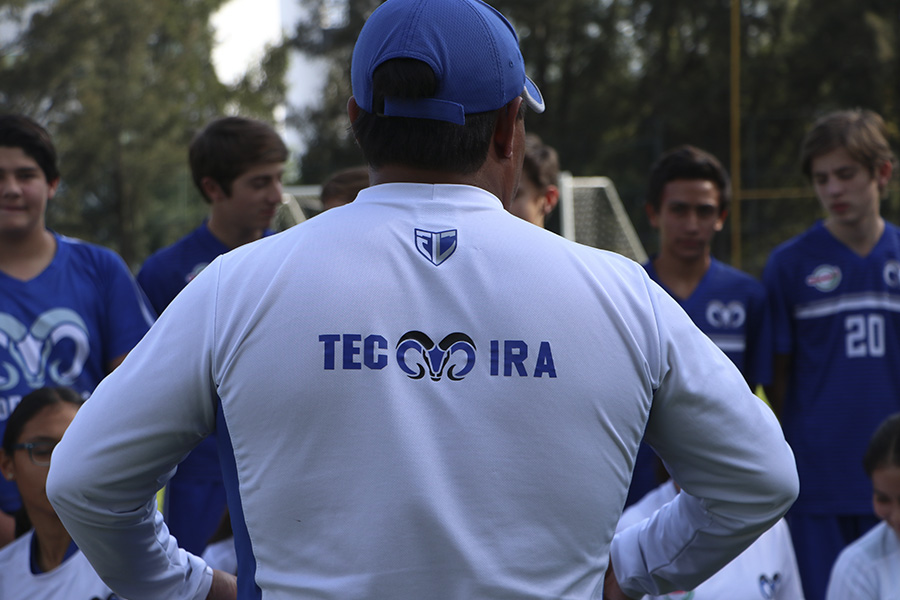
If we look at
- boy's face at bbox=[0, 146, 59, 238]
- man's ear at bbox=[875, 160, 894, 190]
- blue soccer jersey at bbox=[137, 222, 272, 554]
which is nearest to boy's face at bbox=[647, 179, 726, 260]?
man's ear at bbox=[875, 160, 894, 190]

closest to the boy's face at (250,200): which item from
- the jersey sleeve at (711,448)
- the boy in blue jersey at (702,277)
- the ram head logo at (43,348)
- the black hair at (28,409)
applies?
the ram head logo at (43,348)

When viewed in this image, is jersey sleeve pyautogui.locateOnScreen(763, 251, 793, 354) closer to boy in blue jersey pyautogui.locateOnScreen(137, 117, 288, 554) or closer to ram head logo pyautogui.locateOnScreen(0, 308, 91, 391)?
boy in blue jersey pyautogui.locateOnScreen(137, 117, 288, 554)

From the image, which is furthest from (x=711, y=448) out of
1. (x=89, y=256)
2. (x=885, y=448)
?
(x=89, y=256)

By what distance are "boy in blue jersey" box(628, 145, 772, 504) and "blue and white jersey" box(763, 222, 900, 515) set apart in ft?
0.39

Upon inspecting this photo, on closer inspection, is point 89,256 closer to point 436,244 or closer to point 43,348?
point 43,348

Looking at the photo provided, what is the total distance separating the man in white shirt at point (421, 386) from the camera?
1333mm

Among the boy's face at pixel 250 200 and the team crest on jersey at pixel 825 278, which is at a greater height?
the boy's face at pixel 250 200

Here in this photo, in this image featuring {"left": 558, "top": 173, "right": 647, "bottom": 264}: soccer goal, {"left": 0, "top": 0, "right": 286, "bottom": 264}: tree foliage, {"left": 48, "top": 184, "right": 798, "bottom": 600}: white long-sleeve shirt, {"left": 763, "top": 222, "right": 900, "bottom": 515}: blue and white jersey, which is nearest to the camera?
{"left": 48, "top": 184, "right": 798, "bottom": 600}: white long-sleeve shirt

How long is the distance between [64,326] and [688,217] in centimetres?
252

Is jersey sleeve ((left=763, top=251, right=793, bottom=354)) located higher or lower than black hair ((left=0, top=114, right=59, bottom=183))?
lower

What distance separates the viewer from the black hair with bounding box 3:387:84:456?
321 cm

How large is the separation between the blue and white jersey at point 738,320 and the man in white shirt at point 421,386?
285cm

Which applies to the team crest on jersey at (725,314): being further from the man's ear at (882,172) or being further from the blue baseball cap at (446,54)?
the blue baseball cap at (446,54)

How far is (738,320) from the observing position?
430 centimetres
